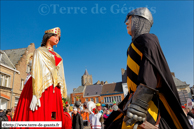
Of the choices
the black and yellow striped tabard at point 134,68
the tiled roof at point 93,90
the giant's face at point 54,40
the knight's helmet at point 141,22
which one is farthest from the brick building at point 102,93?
the black and yellow striped tabard at point 134,68

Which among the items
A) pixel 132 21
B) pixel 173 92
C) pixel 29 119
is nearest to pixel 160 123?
pixel 173 92

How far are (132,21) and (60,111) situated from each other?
2.23 metres

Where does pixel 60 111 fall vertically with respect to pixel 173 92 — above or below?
below

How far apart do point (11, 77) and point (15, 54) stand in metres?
5.54

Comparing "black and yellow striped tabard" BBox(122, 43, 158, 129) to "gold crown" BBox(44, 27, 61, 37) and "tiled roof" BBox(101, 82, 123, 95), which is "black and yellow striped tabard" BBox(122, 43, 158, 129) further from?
"tiled roof" BBox(101, 82, 123, 95)

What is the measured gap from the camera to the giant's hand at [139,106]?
1343mm

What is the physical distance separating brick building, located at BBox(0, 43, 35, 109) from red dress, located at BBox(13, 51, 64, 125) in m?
19.1

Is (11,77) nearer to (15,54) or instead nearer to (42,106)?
(15,54)

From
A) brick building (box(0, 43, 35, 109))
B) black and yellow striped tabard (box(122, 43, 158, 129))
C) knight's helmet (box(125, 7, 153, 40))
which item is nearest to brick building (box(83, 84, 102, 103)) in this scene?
brick building (box(0, 43, 35, 109))

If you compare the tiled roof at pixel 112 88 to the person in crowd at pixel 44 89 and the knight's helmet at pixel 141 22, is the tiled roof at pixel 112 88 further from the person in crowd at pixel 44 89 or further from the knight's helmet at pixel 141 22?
the knight's helmet at pixel 141 22

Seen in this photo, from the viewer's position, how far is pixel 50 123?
2.62 meters

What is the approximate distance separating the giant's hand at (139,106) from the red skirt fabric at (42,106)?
1872 mm

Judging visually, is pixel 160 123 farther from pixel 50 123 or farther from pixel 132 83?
pixel 50 123

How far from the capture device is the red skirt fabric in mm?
2615
